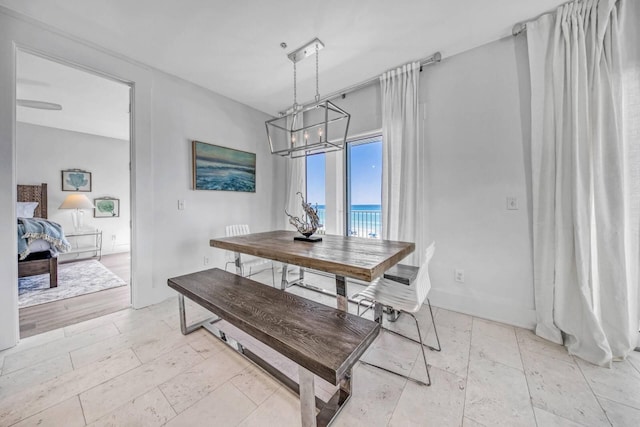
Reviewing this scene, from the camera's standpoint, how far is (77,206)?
455 centimetres

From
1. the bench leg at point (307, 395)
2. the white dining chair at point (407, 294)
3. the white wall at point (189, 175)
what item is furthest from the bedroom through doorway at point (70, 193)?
the white dining chair at point (407, 294)

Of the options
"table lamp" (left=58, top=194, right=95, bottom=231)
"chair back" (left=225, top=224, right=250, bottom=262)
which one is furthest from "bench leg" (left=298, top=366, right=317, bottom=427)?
Result: "table lamp" (left=58, top=194, right=95, bottom=231)

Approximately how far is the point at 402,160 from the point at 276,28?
1806mm

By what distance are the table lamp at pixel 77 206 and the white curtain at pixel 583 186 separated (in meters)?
6.99

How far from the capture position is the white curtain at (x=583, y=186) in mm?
1688

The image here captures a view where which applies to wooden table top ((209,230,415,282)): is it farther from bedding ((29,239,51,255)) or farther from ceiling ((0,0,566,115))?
bedding ((29,239,51,255))

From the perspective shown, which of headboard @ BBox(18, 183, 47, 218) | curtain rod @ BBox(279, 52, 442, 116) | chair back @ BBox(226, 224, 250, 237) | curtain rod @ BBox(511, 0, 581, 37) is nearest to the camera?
curtain rod @ BBox(511, 0, 581, 37)

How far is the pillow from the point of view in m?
3.88

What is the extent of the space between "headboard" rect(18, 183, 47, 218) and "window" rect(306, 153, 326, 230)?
16.3 ft

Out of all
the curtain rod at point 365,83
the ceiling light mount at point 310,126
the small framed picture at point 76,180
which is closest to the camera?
the ceiling light mount at point 310,126

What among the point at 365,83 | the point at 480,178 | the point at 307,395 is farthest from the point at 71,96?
the point at 480,178

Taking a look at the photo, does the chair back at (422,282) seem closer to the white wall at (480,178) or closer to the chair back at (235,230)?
the white wall at (480,178)

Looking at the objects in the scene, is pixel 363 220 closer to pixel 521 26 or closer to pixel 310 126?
pixel 310 126

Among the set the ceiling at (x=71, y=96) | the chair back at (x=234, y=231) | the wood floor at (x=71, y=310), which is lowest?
the wood floor at (x=71, y=310)
